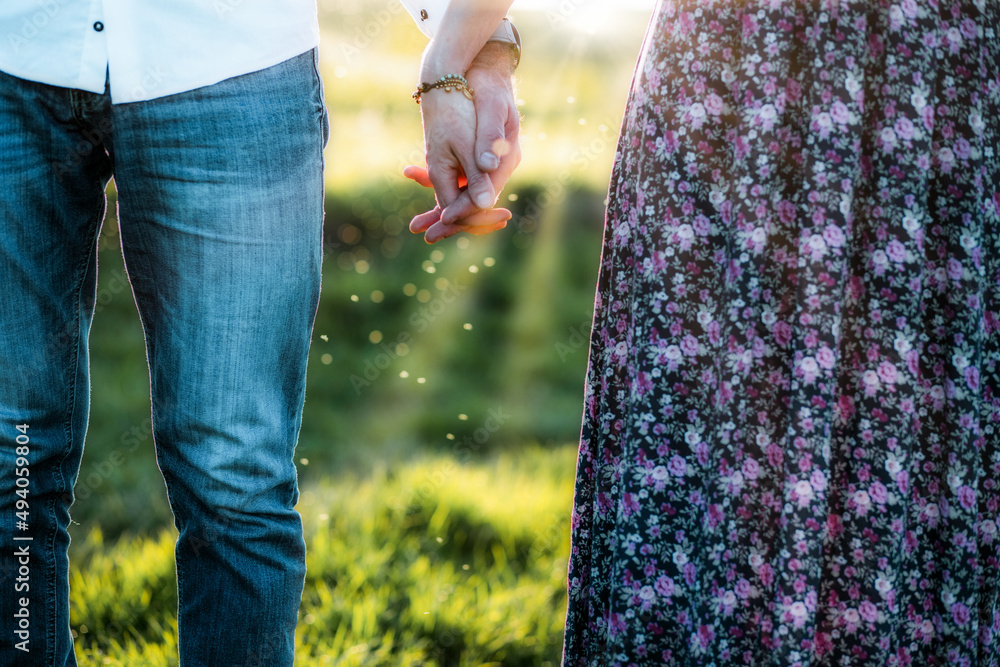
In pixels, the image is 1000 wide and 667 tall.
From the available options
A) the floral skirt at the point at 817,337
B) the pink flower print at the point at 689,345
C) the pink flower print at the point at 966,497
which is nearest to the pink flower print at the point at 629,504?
the floral skirt at the point at 817,337

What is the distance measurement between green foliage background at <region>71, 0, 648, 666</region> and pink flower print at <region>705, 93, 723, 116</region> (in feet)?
3.03

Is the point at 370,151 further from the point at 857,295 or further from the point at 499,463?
the point at 857,295

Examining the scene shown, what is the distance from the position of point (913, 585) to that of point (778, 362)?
37 centimetres

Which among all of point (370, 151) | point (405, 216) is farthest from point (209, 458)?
point (370, 151)

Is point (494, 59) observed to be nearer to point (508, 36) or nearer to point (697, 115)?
point (508, 36)

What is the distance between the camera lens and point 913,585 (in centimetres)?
119

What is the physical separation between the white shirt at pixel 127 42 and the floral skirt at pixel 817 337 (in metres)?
0.60

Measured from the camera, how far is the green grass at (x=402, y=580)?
1.90 metres

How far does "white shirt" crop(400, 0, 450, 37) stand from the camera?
1378 mm

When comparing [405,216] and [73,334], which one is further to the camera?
[405,216]

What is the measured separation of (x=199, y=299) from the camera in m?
1.15

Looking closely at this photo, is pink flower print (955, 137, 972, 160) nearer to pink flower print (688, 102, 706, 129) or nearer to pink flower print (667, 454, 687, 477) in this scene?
pink flower print (688, 102, 706, 129)
